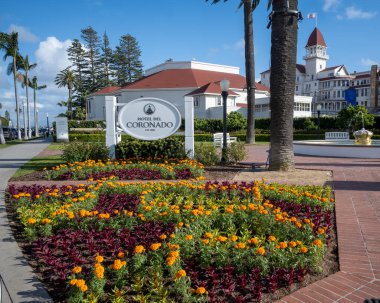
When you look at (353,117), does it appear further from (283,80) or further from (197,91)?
(197,91)

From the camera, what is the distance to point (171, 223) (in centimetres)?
448

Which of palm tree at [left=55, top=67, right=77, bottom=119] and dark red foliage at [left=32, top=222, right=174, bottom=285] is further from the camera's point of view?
palm tree at [left=55, top=67, right=77, bottom=119]

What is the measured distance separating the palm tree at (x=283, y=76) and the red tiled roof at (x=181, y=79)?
3438cm

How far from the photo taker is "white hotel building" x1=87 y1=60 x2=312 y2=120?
4078 cm

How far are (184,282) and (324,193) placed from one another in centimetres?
440

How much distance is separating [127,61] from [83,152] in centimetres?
6340

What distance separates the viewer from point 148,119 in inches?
451

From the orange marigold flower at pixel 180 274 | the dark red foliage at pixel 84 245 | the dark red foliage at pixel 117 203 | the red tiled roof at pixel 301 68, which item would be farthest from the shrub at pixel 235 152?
the red tiled roof at pixel 301 68

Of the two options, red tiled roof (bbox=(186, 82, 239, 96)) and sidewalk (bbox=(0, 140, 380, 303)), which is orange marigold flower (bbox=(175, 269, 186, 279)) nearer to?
sidewalk (bbox=(0, 140, 380, 303))

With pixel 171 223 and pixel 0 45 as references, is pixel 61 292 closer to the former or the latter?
pixel 171 223

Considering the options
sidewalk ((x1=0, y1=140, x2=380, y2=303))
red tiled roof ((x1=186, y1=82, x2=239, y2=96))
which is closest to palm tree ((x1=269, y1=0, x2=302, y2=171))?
sidewalk ((x1=0, y1=140, x2=380, y2=303))

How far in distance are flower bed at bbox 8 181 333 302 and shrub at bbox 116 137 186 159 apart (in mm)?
5547

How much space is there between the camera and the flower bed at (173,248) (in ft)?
9.71

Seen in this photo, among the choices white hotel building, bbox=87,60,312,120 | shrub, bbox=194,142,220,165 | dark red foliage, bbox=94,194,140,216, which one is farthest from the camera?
white hotel building, bbox=87,60,312,120
